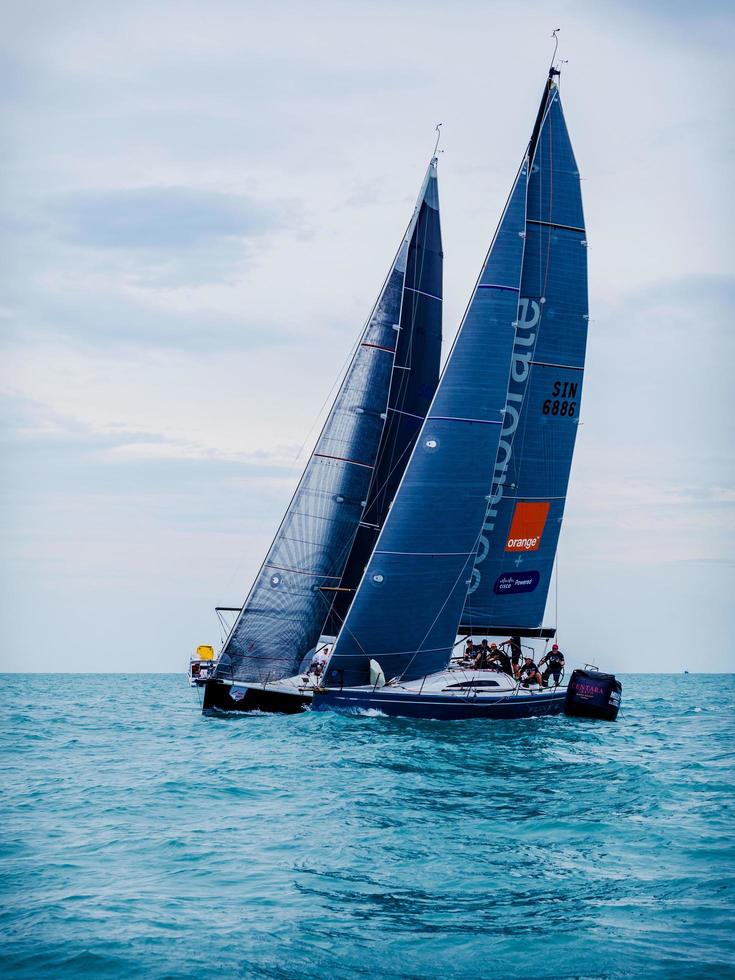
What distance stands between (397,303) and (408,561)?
9.11 meters

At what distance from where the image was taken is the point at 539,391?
33062 millimetres

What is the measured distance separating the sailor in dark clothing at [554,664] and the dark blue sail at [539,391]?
4.38 feet

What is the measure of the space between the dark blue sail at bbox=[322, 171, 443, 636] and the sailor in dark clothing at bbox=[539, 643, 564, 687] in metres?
6.00

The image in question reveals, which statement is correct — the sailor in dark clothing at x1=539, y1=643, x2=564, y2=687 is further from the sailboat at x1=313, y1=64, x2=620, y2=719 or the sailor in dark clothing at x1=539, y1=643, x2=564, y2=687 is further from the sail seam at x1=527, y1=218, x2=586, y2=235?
the sail seam at x1=527, y1=218, x2=586, y2=235

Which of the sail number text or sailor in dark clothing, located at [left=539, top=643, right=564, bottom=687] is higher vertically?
the sail number text

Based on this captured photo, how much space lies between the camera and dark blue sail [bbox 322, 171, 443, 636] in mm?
32281

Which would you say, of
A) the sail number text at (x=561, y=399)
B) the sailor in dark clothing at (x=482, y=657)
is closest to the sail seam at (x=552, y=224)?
the sail number text at (x=561, y=399)

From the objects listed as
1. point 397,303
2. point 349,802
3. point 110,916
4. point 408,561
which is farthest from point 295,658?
point 110,916

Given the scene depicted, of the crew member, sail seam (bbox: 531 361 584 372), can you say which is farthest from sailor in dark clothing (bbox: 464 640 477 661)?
sail seam (bbox: 531 361 584 372)

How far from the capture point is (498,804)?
1803 centimetres

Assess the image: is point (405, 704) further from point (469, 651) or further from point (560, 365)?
point (560, 365)

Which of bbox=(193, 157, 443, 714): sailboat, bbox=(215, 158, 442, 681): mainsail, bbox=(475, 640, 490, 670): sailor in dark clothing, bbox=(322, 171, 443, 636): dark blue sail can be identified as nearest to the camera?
bbox=(193, 157, 443, 714): sailboat

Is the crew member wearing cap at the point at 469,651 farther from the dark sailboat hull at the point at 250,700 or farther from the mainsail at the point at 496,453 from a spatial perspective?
the dark sailboat hull at the point at 250,700

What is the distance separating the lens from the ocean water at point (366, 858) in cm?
1044
